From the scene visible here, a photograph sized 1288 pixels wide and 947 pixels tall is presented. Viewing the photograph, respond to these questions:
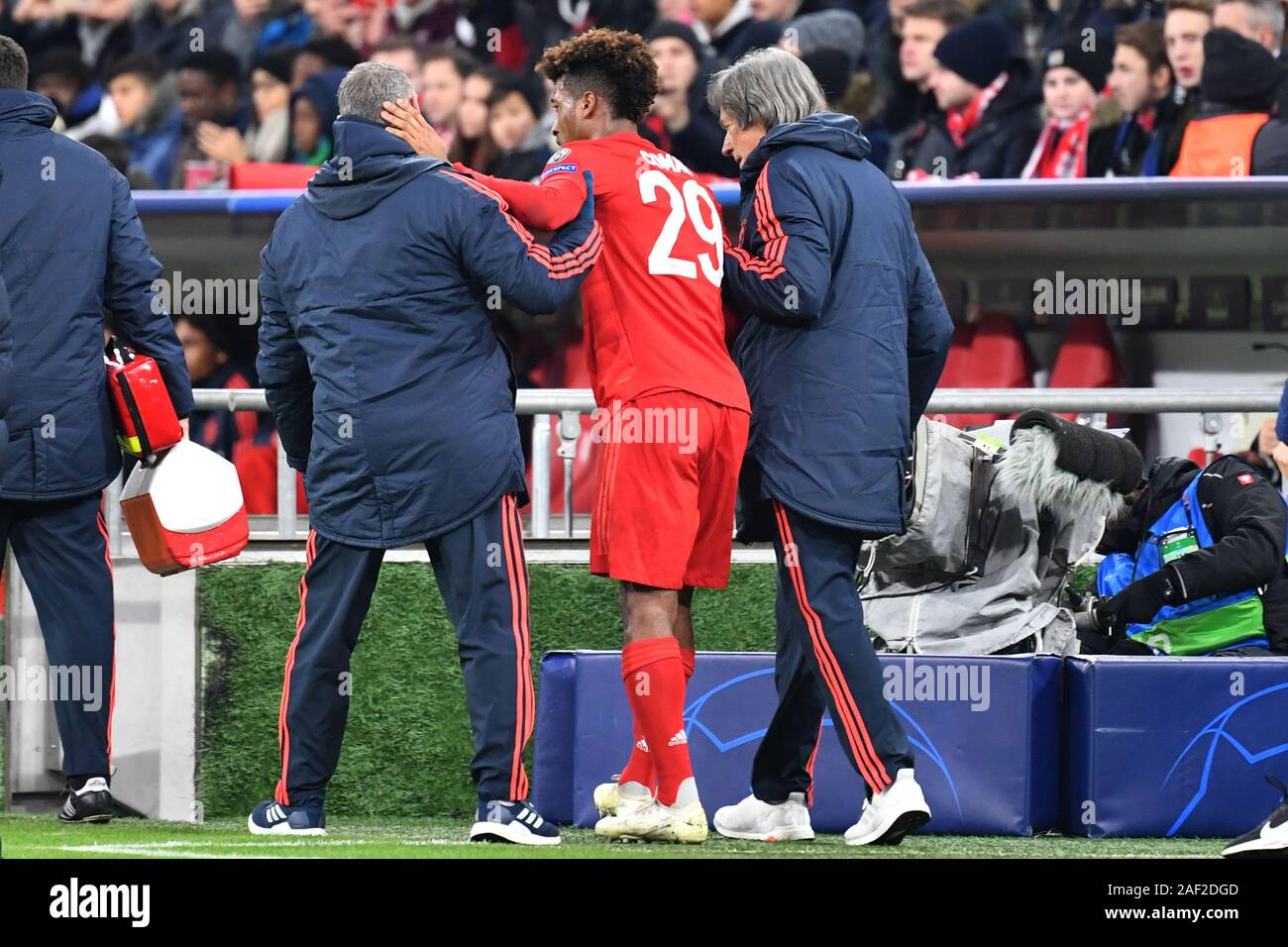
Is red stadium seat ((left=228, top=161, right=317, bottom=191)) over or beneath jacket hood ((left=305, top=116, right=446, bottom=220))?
over

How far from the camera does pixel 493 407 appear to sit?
449 cm

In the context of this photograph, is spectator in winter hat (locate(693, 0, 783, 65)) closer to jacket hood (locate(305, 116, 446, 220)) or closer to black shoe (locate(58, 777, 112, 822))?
jacket hood (locate(305, 116, 446, 220))

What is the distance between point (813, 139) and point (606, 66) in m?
0.50

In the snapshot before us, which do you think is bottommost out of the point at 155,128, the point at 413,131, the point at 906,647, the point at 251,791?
the point at 251,791

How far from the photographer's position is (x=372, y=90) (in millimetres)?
4516

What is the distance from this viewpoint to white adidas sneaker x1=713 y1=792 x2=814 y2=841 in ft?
15.8

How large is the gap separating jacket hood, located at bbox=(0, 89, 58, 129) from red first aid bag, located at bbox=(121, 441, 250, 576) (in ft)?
2.98

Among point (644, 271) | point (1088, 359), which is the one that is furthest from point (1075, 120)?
point (644, 271)

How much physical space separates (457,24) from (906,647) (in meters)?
7.09

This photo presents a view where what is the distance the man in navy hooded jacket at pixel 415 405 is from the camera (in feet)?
14.4

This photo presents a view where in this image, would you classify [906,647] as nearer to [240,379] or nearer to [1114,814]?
[1114,814]

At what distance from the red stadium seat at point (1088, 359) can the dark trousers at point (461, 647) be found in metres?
3.32

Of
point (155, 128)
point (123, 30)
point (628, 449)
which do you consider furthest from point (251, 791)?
point (123, 30)

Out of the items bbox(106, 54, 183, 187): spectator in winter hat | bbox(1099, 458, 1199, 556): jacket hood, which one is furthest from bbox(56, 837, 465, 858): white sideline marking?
bbox(106, 54, 183, 187): spectator in winter hat
